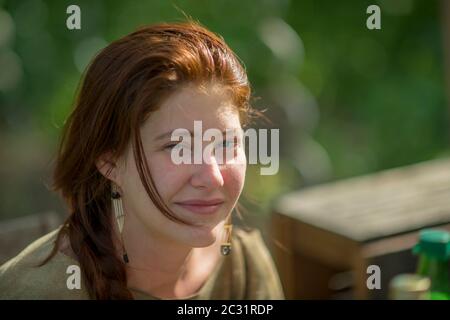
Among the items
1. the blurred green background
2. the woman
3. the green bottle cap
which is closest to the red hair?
the woman

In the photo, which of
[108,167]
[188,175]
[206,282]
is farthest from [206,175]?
[206,282]

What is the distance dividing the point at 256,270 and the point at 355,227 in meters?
0.39

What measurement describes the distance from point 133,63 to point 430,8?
173cm

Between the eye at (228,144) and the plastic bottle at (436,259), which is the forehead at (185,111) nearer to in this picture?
the eye at (228,144)

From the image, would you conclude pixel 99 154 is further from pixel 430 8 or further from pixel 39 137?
pixel 430 8

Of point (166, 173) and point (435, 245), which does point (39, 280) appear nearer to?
point (166, 173)

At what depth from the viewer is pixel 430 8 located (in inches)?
96.0

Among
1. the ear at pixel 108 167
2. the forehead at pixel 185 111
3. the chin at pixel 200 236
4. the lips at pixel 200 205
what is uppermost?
the forehead at pixel 185 111

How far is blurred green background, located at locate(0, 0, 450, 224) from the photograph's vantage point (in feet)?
6.68

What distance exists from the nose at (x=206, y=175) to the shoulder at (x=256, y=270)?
29 cm

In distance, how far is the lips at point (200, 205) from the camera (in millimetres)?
1003

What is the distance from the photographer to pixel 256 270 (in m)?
1.27

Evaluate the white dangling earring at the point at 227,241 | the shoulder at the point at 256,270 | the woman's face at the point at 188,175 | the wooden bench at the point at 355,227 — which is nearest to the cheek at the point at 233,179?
the woman's face at the point at 188,175
